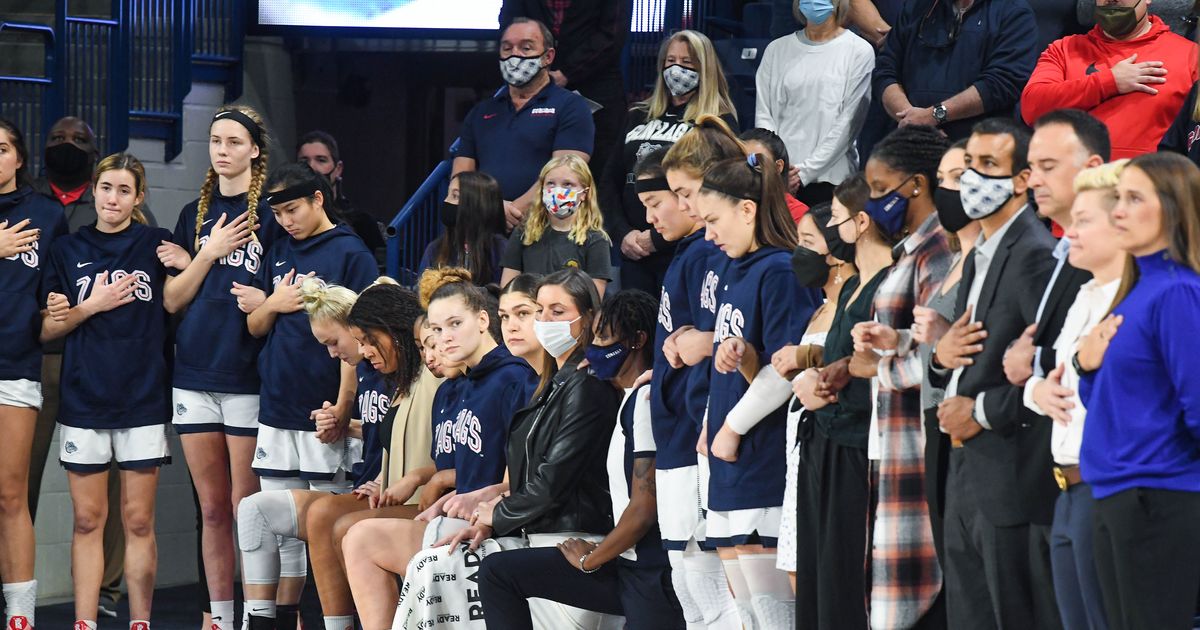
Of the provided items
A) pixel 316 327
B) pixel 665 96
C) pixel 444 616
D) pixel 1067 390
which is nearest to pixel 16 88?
pixel 316 327

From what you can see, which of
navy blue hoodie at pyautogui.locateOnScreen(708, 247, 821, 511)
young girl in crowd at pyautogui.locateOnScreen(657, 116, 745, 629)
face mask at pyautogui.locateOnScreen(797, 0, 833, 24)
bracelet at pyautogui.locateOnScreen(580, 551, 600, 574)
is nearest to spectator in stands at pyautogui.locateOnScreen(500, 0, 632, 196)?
face mask at pyautogui.locateOnScreen(797, 0, 833, 24)

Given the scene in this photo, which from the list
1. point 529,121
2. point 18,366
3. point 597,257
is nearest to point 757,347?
point 597,257

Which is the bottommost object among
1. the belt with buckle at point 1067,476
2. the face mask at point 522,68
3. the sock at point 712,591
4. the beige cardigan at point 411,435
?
the sock at point 712,591

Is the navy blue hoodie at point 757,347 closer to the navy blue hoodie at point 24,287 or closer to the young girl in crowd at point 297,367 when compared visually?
the young girl in crowd at point 297,367

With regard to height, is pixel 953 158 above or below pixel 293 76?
below

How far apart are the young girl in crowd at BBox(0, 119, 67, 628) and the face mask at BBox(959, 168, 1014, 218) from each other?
4.15m

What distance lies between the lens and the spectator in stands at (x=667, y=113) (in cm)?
656

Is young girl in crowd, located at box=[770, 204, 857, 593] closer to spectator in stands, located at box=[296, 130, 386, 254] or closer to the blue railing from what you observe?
spectator in stands, located at box=[296, 130, 386, 254]

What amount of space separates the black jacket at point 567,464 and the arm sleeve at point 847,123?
71.0 inches

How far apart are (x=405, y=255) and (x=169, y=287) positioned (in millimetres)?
1422

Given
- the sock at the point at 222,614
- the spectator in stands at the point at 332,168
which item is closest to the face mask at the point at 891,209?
the sock at the point at 222,614

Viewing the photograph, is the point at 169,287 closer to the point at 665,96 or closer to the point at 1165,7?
the point at 665,96

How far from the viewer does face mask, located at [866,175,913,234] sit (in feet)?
13.1

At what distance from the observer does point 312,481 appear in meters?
6.28
